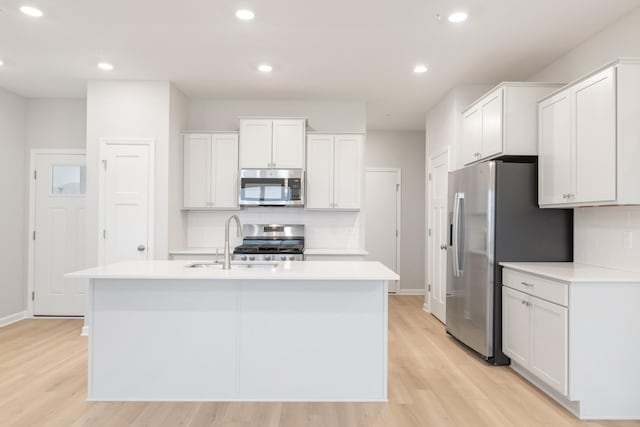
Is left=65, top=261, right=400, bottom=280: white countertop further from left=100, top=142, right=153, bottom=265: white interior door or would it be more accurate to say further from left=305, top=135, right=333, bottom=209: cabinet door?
left=305, top=135, right=333, bottom=209: cabinet door

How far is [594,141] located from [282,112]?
3.60 metres

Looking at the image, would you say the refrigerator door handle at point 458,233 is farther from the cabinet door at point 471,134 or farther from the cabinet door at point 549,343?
the cabinet door at point 549,343

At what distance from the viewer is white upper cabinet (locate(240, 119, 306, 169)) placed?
5.12 metres

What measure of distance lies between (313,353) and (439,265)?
9.82 feet

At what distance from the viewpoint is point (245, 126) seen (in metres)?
5.13

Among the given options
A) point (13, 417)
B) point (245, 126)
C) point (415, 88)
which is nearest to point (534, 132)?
point (415, 88)

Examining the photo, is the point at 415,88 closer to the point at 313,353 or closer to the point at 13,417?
the point at 313,353

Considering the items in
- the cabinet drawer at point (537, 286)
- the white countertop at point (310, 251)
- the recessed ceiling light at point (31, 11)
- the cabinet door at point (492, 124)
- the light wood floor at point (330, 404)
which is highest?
the recessed ceiling light at point (31, 11)

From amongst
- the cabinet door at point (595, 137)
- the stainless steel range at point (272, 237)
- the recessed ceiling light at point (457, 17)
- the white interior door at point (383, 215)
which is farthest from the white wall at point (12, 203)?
the cabinet door at point (595, 137)

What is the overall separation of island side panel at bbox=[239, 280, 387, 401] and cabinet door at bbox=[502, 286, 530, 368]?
119cm

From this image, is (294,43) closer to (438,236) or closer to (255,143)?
(255,143)

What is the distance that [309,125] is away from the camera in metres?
5.48

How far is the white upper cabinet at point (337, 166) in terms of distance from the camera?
17.1 feet

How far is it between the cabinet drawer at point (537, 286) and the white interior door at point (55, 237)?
4.97 m
